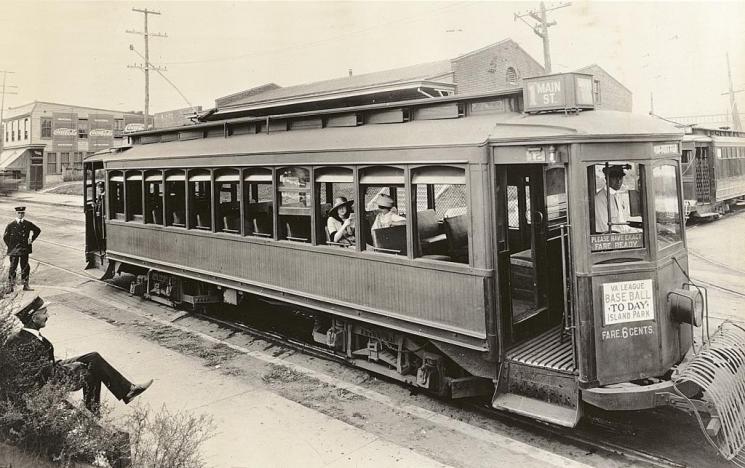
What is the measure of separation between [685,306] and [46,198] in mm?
37587

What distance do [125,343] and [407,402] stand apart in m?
4.53

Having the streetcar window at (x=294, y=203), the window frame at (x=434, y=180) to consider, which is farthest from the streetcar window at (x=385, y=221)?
the streetcar window at (x=294, y=203)

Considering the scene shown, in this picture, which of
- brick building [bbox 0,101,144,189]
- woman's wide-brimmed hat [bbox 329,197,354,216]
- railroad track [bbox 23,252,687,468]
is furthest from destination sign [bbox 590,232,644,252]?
brick building [bbox 0,101,144,189]

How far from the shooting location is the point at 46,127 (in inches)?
1280

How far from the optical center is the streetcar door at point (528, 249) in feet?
20.0

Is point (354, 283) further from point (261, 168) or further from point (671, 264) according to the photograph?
point (671, 264)

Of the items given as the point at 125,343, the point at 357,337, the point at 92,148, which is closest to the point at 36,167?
the point at 92,148

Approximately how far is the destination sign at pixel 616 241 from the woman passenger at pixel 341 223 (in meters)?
2.95

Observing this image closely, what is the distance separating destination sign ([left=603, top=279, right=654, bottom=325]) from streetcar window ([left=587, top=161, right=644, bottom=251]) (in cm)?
34

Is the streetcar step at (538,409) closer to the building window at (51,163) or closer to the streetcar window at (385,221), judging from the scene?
the streetcar window at (385,221)

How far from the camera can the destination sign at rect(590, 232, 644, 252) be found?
4969 millimetres

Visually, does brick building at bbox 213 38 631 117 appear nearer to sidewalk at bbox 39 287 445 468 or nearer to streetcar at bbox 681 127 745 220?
streetcar at bbox 681 127 745 220

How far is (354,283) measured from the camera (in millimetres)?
6672

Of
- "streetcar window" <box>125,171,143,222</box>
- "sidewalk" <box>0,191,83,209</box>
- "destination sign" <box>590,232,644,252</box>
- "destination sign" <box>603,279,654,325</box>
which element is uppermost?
"sidewalk" <box>0,191,83,209</box>
